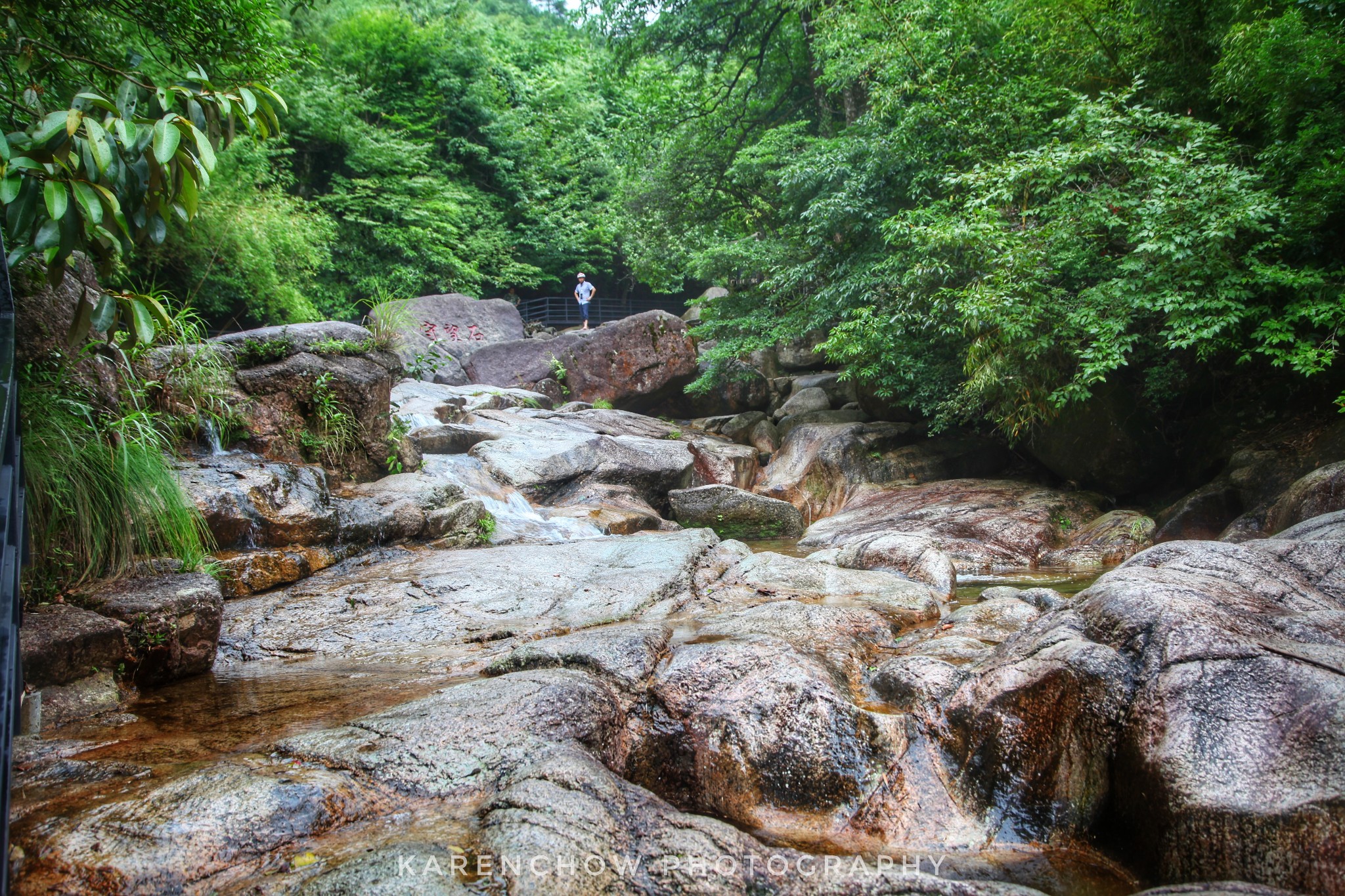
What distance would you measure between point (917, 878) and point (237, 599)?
5051mm

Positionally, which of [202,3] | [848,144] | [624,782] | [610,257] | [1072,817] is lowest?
[1072,817]

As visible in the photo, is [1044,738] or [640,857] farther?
[1044,738]

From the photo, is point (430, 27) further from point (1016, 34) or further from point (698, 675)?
point (698, 675)

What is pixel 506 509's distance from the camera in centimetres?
929

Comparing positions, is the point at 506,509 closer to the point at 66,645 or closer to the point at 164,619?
the point at 164,619

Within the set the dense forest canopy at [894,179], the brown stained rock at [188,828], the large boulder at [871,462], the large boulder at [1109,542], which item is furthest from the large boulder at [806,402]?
the brown stained rock at [188,828]

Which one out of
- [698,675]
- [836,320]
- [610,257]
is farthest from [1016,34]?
[610,257]

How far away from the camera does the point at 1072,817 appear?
297cm

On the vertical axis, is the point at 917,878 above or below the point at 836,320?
below

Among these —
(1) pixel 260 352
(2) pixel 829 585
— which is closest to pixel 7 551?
(2) pixel 829 585

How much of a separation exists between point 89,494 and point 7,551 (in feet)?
11.7

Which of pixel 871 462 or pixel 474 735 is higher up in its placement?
pixel 871 462

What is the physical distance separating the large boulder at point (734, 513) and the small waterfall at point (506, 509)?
2.13 m

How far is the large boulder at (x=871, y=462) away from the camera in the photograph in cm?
1200
